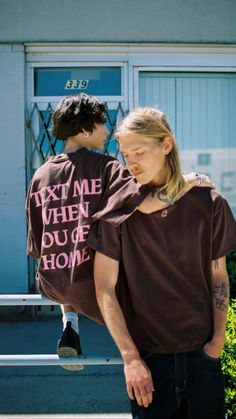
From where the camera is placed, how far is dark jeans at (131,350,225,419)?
194cm

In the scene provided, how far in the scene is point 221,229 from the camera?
1975 millimetres

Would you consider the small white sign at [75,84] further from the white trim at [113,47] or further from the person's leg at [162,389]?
the person's leg at [162,389]

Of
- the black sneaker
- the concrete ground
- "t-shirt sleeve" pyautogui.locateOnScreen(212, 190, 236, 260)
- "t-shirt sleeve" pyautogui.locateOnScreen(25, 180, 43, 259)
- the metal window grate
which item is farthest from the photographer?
the metal window grate

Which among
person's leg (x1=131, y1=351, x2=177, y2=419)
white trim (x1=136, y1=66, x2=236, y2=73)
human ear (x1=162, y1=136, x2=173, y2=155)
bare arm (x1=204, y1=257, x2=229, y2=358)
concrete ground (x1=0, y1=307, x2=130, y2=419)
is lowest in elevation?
concrete ground (x1=0, y1=307, x2=130, y2=419)

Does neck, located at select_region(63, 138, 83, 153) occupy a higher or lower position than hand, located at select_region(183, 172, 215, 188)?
higher

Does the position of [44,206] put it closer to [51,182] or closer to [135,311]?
[51,182]

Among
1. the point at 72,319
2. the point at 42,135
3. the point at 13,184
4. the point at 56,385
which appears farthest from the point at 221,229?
the point at 42,135

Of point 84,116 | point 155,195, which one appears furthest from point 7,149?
point 155,195

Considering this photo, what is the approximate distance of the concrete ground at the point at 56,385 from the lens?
4.00 meters

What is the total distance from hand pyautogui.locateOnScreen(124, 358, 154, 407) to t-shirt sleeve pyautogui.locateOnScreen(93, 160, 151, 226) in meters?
0.49

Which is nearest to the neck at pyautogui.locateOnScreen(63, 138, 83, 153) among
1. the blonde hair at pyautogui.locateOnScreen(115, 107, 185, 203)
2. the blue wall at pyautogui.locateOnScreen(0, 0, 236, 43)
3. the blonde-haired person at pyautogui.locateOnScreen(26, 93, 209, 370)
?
the blonde-haired person at pyautogui.locateOnScreen(26, 93, 209, 370)

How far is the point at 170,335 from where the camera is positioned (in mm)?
1946

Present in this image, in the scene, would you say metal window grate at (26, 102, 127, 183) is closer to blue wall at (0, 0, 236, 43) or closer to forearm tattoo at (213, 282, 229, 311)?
blue wall at (0, 0, 236, 43)

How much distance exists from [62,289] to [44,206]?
33 centimetres
